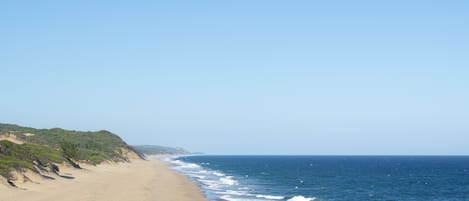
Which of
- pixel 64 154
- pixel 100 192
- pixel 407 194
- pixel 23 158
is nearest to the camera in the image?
pixel 100 192

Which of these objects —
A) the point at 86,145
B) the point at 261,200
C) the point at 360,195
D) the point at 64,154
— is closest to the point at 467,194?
the point at 360,195

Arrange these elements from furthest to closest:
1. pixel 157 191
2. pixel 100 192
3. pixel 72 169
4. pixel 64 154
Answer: pixel 64 154 → pixel 72 169 → pixel 157 191 → pixel 100 192

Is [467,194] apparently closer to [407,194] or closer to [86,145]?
[407,194]

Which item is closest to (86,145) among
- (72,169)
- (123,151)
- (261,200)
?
(123,151)

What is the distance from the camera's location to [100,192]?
49.1m

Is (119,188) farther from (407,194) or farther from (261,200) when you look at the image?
(407,194)

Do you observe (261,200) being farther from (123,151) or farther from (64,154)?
(123,151)

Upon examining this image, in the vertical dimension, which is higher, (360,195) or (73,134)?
(73,134)

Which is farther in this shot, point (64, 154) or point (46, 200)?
point (64, 154)

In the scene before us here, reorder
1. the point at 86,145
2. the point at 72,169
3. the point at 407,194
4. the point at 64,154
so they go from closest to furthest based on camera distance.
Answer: the point at 407,194
the point at 72,169
the point at 64,154
the point at 86,145

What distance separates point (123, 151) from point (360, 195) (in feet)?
392

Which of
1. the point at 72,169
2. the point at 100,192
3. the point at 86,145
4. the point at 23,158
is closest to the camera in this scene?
the point at 100,192

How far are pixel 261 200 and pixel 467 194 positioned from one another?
3255 cm

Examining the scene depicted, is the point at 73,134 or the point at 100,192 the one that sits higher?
the point at 73,134
